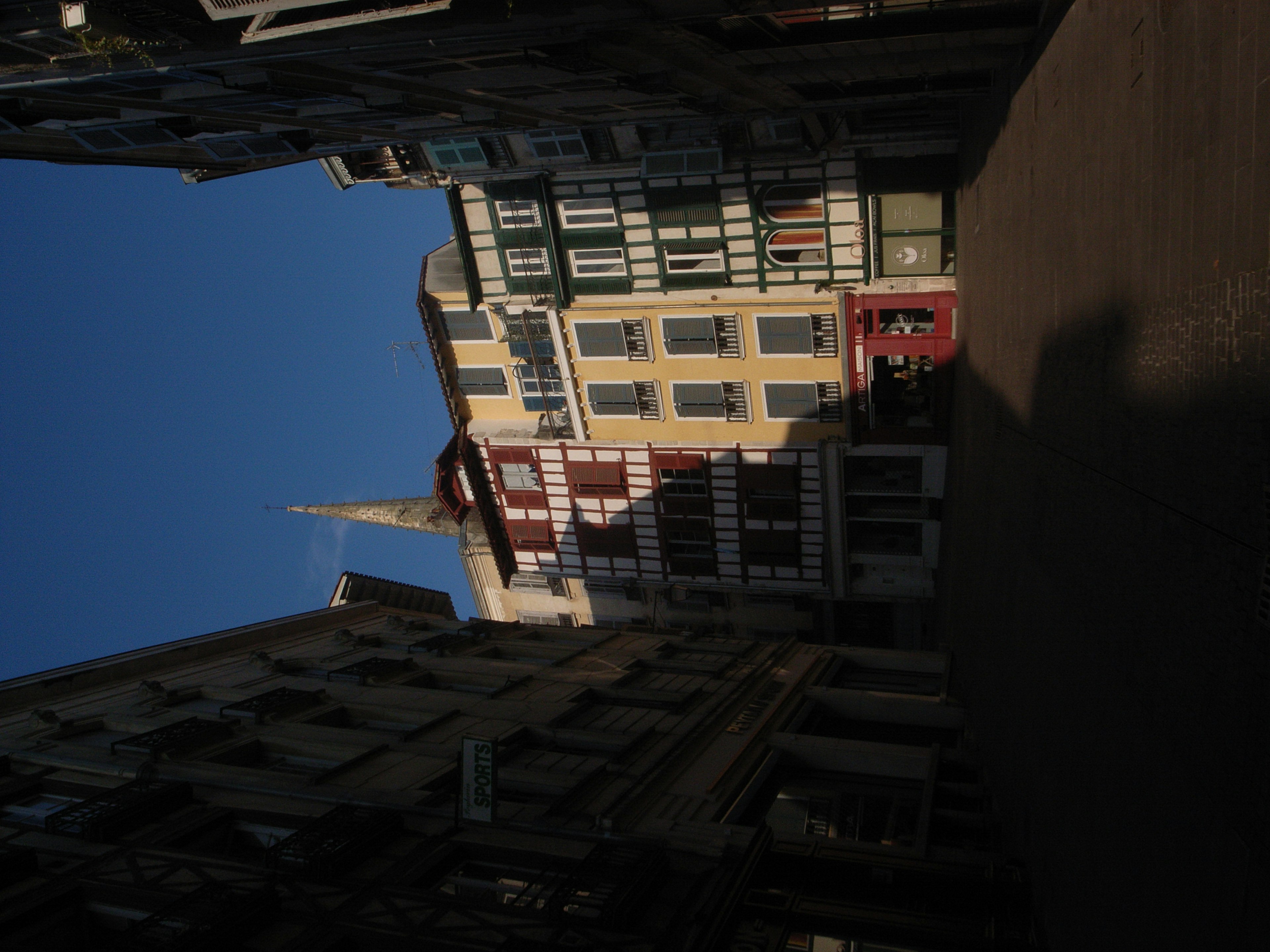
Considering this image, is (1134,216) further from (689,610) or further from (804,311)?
(689,610)

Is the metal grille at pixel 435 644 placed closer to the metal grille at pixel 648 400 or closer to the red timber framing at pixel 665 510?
the red timber framing at pixel 665 510

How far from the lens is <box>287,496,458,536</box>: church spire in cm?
4041

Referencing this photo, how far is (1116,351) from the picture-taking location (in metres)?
10.8

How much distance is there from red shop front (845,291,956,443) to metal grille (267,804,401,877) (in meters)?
19.8

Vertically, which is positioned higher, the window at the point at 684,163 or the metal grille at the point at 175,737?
the window at the point at 684,163

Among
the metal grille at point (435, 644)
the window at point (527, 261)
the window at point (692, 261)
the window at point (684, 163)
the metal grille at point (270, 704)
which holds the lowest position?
the metal grille at point (435, 644)

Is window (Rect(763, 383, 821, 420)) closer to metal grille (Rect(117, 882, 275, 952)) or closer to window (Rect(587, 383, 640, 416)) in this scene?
window (Rect(587, 383, 640, 416))

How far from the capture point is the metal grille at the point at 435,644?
2388 cm

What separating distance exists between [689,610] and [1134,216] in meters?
26.4

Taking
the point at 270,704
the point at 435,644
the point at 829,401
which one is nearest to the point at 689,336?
the point at 829,401

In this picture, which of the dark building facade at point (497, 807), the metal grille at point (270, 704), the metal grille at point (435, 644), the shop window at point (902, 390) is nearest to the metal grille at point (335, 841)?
the dark building facade at point (497, 807)

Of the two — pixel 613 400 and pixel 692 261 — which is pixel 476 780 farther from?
pixel 692 261

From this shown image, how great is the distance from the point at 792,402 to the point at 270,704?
60.8 ft

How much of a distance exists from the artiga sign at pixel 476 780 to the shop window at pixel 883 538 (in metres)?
19.6
